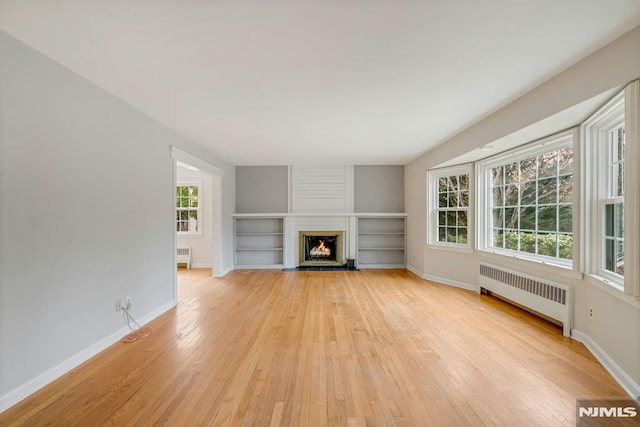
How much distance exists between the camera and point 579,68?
211cm

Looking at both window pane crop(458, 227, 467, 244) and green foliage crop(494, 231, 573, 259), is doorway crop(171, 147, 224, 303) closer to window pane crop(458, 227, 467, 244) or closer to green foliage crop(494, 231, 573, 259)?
window pane crop(458, 227, 467, 244)

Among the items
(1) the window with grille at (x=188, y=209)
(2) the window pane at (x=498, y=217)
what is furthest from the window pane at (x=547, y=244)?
(1) the window with grille at (x=188, y=209)

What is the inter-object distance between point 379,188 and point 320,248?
205cm

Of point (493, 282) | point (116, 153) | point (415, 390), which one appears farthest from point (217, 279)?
point (493, 282)

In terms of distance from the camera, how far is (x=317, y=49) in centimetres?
187

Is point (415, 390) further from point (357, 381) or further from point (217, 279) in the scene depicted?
point (217, 279)

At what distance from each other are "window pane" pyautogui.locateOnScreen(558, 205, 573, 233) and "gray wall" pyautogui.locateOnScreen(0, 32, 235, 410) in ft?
15.4

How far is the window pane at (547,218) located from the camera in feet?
10.1

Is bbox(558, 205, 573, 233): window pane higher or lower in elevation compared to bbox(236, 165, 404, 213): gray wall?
lower

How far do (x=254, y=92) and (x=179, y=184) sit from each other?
188 inches

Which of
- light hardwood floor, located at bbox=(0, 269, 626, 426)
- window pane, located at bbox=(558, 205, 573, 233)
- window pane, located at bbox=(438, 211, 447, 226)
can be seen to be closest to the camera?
light hardwood floor, located at bbox=(0, 269, 626, 426)

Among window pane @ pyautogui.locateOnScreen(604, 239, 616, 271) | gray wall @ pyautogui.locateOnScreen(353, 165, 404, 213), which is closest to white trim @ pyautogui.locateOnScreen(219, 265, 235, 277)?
gray wall @ pyautogui.locateOnScreen(353, 165, 404, 213)

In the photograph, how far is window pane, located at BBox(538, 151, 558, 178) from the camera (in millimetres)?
3082

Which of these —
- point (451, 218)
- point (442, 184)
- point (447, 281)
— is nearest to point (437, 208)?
point (451, 218)
